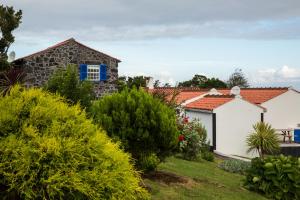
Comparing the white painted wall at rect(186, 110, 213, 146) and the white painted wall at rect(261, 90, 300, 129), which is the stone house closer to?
the white painted wall at rect(186, 110, 213, 146)

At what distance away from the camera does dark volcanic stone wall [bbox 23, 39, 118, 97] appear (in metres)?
29.7

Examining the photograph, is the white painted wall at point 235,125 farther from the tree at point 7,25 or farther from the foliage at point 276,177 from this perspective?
the foliage at point 276,177

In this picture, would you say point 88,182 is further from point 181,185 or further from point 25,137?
point 181,185

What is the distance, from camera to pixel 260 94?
1401 inches

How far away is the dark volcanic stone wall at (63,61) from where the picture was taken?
97.5ft

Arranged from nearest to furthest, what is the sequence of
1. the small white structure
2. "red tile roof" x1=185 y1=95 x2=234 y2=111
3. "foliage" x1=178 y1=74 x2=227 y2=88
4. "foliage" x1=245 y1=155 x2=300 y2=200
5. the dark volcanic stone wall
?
"foliage" x1=245 y1=155 x2=300 y2=200
the small white structure
"red tile roof" x1=185 y1=95 x2=234 y2=111
the dark volcanic stone wall
"foliage" x1=178 y1=74 x2=227 y2=88

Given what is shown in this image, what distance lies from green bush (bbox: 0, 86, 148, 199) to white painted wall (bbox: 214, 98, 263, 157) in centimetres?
2242

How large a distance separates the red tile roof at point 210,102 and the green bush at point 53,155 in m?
22.3

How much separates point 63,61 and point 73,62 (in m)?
0.66

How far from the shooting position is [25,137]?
186 inches

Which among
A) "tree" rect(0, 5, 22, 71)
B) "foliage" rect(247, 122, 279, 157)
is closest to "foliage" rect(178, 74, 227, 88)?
"foliage" rect(247, 122, 279, 157)

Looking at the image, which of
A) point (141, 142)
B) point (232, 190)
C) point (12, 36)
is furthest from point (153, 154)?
point (12, 36)

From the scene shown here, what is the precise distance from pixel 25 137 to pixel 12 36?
21.6 meters

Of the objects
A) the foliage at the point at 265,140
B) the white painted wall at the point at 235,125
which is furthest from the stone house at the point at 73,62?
the foliage at the point at 265,140
